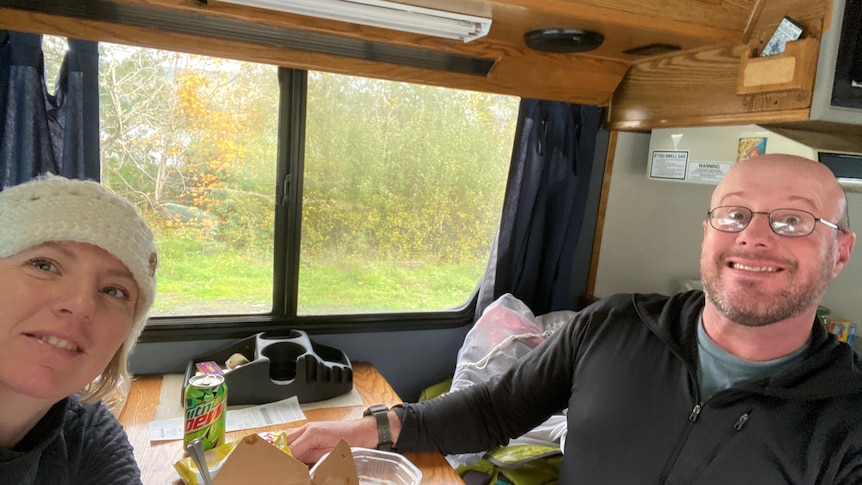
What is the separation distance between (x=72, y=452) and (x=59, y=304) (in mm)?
306

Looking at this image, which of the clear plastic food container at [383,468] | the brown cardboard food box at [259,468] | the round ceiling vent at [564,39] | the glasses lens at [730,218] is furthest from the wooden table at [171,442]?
the round ceiling vent at [564,39]

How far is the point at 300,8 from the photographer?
4.23ft

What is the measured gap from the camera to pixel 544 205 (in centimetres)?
212

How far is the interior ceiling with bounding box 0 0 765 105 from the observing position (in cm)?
133

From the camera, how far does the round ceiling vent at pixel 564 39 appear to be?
1.42m

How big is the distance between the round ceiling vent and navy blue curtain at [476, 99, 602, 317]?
1.64 feet

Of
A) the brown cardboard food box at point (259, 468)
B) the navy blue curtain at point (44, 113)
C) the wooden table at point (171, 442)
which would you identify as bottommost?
the wooden table at point (171, 442)

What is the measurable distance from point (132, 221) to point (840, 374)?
1325 millimetres

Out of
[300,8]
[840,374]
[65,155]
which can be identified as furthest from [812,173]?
[65,155]

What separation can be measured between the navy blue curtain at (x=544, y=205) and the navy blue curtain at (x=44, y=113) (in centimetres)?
136

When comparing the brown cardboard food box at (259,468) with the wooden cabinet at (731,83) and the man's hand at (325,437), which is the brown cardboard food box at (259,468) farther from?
the wooden cabinet at (731,83)

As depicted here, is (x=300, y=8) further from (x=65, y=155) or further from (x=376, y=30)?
(x=65, y=155)

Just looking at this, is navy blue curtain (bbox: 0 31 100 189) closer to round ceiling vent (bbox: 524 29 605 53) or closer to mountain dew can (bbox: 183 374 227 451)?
mountain dew can (bbox: 183 374 227 451)

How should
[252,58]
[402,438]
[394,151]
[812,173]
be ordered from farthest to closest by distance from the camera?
[394,151] < [252,58] < [402,438] < [812,173]
